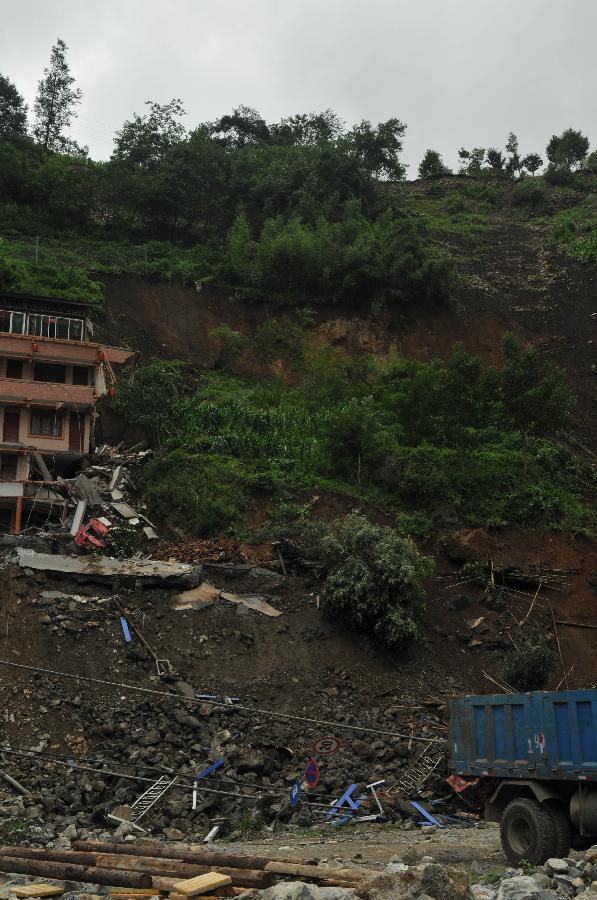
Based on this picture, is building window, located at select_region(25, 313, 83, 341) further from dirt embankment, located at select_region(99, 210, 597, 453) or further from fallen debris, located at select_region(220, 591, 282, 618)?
fallen debris, located at select_region(220, 591, 282, 618)

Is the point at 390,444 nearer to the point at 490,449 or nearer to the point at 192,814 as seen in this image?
the point at 490,449

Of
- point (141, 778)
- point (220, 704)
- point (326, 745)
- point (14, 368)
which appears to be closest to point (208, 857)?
point (141, 778)

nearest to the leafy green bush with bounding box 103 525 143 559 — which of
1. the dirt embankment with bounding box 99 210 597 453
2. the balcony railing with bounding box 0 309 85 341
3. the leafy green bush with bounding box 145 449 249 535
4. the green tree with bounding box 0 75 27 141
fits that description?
the leafy green bush with bounding box 145 449 249 535

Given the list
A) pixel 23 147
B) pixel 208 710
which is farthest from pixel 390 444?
pixel 23 147

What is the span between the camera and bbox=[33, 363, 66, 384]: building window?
105ft

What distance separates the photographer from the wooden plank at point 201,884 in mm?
7876

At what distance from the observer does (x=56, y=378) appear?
1264 inches

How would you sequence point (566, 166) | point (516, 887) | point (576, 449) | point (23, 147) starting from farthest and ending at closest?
1. point (566, 166)
2. point (23, 147)
3. point (576, 449)
4. point (516, 887)

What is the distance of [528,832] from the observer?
11.4 m

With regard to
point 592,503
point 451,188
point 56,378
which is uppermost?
point 451,188

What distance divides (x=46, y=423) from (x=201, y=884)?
82.1ft

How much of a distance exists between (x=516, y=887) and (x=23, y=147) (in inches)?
2015

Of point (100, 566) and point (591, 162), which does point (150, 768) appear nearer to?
point (100, 566)

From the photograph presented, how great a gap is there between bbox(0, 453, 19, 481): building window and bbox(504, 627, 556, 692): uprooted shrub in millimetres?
16866
